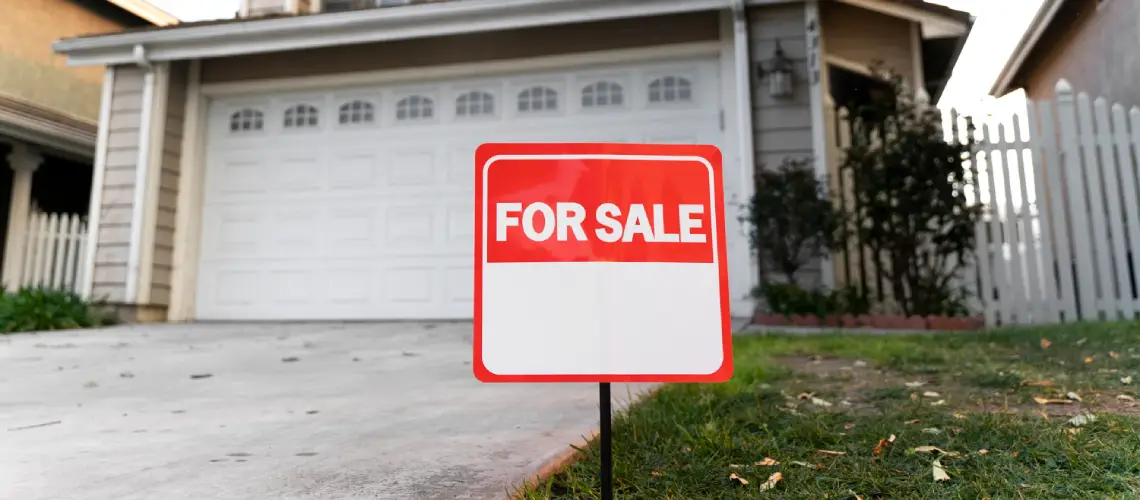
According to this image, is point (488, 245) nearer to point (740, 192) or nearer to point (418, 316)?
point (740, 192)

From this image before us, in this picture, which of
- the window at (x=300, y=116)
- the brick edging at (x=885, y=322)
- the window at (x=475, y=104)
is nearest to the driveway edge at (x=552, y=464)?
the brick edging at (x=885, y=322)

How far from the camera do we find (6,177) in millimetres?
10414

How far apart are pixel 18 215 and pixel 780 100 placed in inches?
376

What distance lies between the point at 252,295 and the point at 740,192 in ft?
16.7

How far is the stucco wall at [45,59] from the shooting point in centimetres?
922

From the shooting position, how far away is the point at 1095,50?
733 centimetres

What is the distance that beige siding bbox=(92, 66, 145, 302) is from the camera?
22.6ft

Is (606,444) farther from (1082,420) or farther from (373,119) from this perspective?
(373,119)

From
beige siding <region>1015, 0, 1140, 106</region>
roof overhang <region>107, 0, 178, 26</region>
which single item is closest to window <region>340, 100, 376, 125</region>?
roof overhang <region>107, 0, 178, 26</region>

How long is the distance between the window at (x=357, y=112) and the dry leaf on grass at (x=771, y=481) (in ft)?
21.3

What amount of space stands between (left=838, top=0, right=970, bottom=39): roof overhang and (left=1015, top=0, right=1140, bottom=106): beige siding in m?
1.94

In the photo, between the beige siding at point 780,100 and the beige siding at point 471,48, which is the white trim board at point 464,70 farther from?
the beige siding at point 780,100

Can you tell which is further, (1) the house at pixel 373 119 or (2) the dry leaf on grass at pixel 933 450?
(1) the house at pixel 373 119

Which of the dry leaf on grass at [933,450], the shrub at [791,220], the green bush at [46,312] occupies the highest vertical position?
the shrub at [791,220]
